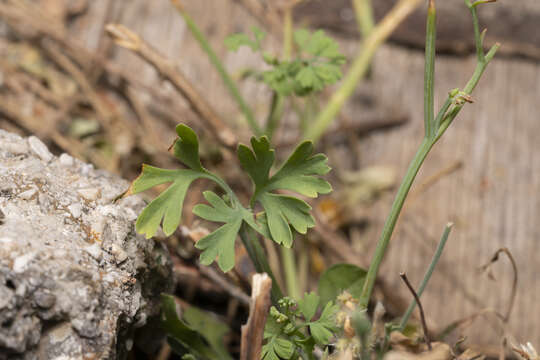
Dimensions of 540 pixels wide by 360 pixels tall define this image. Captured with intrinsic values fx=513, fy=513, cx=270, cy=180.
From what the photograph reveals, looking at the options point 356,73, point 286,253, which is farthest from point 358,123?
point 286,253

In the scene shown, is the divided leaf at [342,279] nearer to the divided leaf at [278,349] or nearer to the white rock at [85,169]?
the divided leaf at [278,349]

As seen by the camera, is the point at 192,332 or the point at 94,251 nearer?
the point at 94,251

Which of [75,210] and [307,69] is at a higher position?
[307,69]

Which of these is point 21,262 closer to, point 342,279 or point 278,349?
point 278,349

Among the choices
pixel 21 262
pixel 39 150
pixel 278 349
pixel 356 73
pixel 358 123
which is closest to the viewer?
pixel 21 262

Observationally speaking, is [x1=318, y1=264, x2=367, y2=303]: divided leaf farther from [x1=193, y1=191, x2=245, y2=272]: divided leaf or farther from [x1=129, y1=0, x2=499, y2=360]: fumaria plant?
[x1=193, y1=191, x2=245, y2=272]: divided leaf

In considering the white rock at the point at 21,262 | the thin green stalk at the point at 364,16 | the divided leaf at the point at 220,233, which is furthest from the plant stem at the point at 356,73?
the white rock at the point at 21,262

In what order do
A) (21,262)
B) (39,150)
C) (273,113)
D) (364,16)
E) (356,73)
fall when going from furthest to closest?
(364,16)
(356,73)
(273,113)
(39,150)
(21,262)
